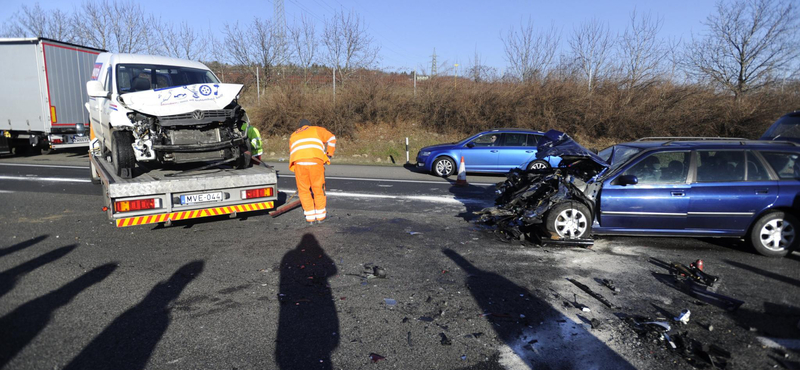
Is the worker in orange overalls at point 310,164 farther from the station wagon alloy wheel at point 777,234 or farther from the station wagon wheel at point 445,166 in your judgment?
the station wagon wheel at point 445,166

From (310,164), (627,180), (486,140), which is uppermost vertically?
(486,140)

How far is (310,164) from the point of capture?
7.21m

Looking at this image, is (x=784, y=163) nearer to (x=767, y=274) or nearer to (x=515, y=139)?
(x=767, y=274)

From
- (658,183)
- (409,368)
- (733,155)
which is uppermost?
(733,155)

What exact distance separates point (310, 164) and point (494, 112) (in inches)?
623

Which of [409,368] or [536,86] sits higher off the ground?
[536,86]

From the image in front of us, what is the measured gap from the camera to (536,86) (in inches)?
852

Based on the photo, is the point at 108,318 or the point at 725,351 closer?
the point at 725,351

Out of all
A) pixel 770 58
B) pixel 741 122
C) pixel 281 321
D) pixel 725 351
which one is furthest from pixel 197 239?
pixel 770 58

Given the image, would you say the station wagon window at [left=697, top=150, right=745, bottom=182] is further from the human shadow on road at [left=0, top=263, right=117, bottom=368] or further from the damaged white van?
the human shadow on road at [left=0, top=263, right=117, bottom=368]

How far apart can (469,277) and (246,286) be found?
2.36 meters

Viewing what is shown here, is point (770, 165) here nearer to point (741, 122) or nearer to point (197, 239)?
point (197, 239)

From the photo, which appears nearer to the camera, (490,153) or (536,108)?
(490,153)

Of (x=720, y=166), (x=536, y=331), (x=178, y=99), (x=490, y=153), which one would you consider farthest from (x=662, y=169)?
(x=490, y=153)
